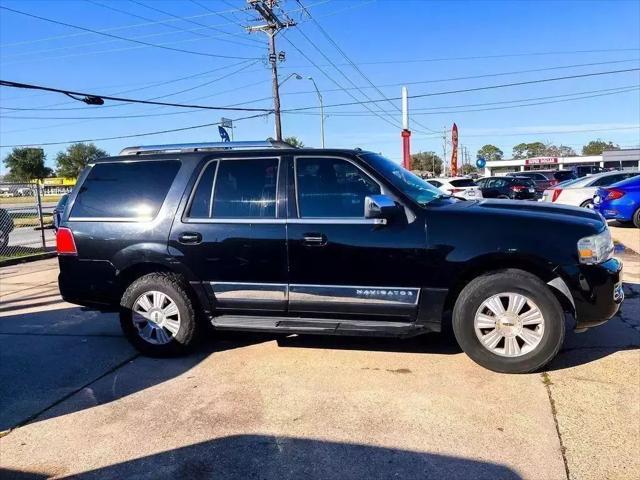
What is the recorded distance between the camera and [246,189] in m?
4.94

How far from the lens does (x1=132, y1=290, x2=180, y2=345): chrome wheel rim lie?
200 inches

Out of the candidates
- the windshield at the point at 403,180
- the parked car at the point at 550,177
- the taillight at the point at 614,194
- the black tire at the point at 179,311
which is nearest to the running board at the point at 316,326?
the black tire at the point at 179,311

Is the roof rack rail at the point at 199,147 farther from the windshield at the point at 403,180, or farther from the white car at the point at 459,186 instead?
the white car at the point at 459,186

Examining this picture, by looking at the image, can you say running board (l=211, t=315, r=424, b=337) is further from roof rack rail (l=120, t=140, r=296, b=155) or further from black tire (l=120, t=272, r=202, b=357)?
roof rack rail (l=120, t=140, r=296, b=155)

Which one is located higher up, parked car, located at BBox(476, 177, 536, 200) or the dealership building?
the dealership building

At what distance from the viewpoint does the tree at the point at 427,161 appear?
440ft

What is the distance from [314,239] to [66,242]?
8.32ft

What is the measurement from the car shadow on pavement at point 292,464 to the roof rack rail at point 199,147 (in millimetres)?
2707

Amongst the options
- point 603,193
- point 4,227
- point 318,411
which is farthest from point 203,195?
point 603,193

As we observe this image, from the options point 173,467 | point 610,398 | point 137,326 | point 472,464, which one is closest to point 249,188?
point 137,326

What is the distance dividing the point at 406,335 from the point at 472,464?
4.80 ft

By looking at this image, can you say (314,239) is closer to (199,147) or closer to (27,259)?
(199,147)

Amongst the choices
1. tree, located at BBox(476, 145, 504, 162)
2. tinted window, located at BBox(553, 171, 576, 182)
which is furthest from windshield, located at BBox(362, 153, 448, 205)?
tree, located at BBox(476, 145, 504, 162)

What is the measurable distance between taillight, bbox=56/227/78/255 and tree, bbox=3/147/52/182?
93.7 meters
